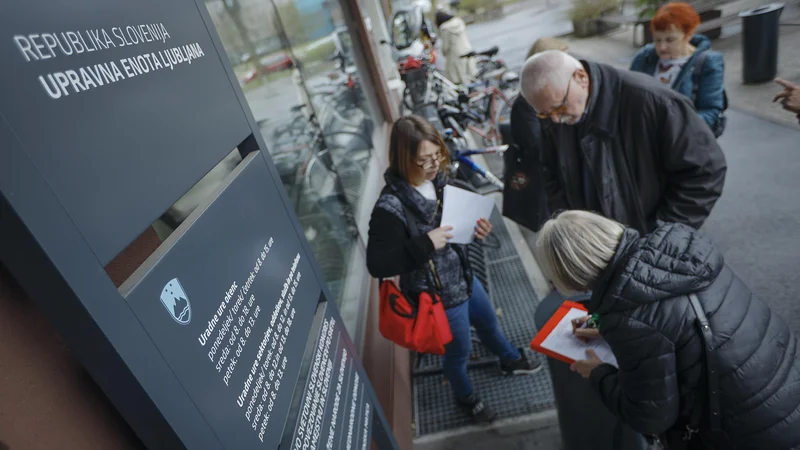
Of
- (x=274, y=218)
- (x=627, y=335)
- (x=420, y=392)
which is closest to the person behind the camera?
(x=274, y=218)

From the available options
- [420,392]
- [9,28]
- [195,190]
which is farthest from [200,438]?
[420,392]

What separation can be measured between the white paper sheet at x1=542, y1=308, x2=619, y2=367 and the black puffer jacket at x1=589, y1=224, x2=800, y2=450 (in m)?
0.32

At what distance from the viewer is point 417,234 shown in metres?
2.33

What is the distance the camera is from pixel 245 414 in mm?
1037

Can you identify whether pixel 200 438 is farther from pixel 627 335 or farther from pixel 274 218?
pixel 627 335

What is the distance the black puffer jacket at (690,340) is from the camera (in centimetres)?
144

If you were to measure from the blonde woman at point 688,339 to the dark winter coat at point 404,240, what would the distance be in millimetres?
842

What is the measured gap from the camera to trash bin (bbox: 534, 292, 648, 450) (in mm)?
1905

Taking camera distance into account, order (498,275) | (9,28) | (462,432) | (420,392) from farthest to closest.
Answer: (498,275) < (420,392) < (462,432) < (9,28)

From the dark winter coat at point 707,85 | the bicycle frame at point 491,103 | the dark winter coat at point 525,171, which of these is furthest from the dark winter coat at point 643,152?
the bicycle frame at point 491,103

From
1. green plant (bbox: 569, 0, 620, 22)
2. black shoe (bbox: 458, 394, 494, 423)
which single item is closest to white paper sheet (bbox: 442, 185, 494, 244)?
black shoe (bbox: 458, 394, 494, 423)

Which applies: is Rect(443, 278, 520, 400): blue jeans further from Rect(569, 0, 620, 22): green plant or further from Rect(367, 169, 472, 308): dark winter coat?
Rect(569, 0, 620, 22): green plant

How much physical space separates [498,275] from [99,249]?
396cm

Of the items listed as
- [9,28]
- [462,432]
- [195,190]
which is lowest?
[462,432]
